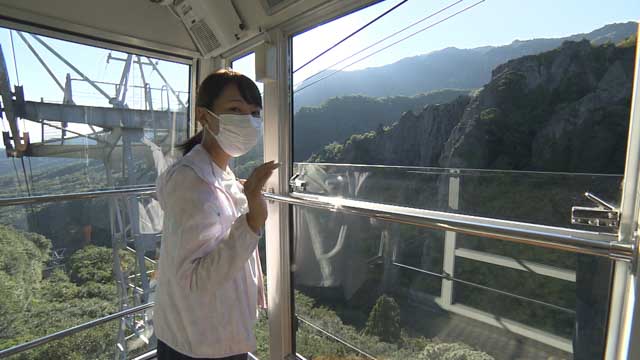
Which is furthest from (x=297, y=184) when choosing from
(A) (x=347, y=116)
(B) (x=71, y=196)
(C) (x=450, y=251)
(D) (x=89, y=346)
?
(D) (x=89, y=346)

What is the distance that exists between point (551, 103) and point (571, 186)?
273mm

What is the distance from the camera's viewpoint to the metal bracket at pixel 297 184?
1735 millimetres

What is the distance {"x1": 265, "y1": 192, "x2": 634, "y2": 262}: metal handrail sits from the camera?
0.76m

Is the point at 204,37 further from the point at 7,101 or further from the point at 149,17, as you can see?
the point at 7,101

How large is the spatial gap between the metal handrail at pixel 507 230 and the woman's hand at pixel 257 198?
0.54m

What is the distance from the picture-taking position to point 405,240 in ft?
4.53

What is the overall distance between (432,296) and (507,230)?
54cm

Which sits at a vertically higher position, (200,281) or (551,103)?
(551,103)

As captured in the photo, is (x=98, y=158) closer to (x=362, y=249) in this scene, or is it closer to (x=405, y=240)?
(x=362, y=249)

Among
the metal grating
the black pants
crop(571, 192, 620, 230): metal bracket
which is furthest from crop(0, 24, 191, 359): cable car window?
crop(571, 192, 620, 230): metal bracket

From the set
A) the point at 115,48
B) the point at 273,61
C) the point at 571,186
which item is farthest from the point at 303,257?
the point at 115,48

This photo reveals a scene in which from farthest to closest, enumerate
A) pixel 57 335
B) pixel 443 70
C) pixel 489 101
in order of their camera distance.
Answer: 1. pixel 57 335
2. pixel 443 70
3. pixel 489 101

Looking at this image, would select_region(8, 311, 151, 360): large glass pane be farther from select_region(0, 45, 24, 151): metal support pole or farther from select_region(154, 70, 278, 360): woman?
select_region(154, 70, 278, 360): woman

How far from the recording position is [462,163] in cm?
116
